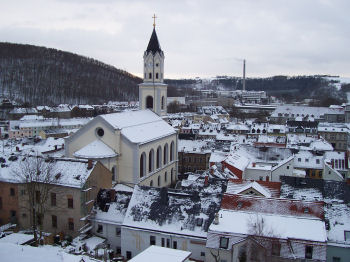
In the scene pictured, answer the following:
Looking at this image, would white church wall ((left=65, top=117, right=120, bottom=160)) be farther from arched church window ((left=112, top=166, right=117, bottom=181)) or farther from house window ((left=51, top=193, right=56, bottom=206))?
house window ((left=51, top=193, right=56, bottom=206))

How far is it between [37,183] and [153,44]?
28177 millimetres

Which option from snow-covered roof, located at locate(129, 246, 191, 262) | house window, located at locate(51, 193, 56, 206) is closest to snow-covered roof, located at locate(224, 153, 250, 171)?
house window, located at locate(51, 193, 56, 206)

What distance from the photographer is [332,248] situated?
23.3m

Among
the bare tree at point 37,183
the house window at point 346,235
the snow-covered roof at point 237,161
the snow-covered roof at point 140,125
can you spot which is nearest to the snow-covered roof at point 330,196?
the house window at point 346,235

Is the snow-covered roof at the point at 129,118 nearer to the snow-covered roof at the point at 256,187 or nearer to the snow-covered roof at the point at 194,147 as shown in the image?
the snow-covered roof at the point at 194,147

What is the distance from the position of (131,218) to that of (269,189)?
1186 centimetres

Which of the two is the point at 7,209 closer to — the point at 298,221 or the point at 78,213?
the point at 78,213

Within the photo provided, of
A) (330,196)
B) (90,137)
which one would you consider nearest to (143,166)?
(90,137)

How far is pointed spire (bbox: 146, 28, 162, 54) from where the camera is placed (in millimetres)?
50406

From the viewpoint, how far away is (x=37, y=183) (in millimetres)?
28953

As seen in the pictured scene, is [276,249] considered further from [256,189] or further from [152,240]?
[152,240]

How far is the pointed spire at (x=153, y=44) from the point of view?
165 feet

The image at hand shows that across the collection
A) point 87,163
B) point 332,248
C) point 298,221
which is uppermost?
point 87,163

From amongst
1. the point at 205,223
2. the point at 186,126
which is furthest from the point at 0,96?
the point at 205,223
